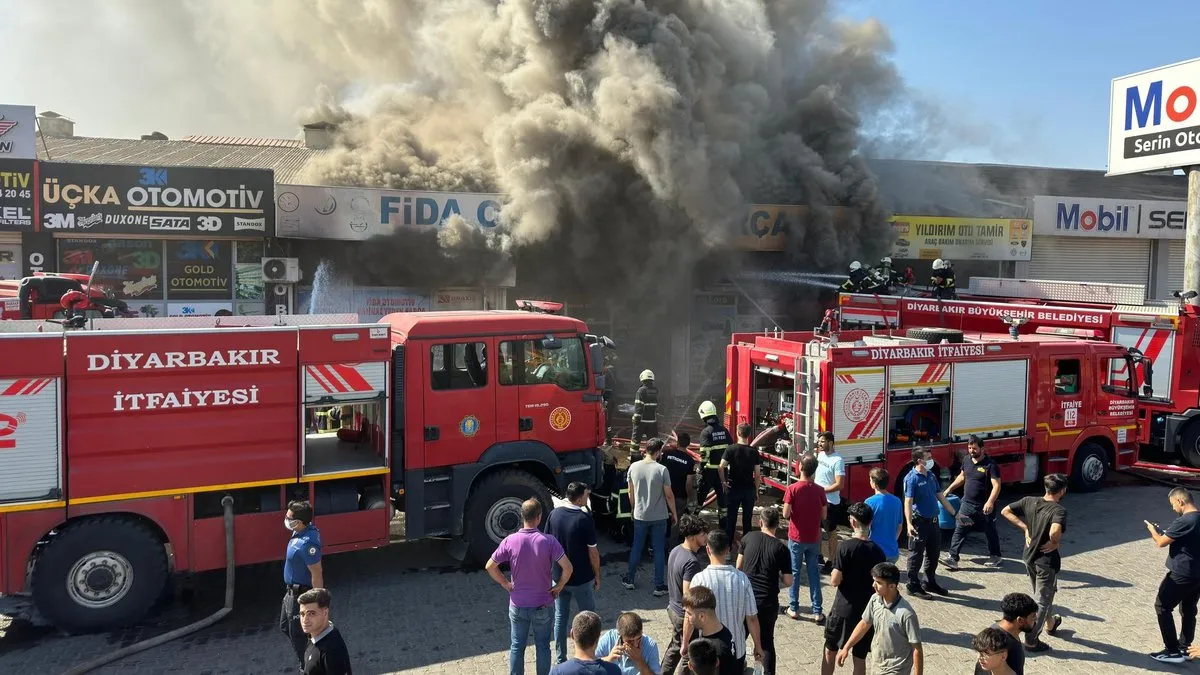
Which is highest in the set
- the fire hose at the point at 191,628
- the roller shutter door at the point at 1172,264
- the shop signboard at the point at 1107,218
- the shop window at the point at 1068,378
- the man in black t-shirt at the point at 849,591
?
the shop signboard at the point at 1107,218

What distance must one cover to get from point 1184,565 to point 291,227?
1497 centimetres

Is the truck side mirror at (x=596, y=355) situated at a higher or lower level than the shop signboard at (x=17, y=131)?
lower

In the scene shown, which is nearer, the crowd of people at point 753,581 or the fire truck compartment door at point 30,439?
the crowd of people at point 753,581

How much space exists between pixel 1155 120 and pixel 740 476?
14.6m

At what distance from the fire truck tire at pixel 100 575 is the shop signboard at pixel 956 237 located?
18296mm

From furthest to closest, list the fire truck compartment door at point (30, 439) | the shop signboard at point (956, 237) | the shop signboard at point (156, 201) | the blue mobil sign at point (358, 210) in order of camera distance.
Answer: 1. the shop signboard at point (956, 237)
2. the blue mobil sign at point (358, 210)
3. the shop signboard at point (156, 201)
4. the fire truck compartment door at point (30, 439)

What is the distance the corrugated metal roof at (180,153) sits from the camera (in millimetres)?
21859

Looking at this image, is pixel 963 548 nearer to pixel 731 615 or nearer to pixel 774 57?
pixel 731 615

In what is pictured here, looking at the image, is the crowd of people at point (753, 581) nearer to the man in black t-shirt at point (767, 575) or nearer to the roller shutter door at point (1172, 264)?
the man in black t-shirt at point (767, 575)

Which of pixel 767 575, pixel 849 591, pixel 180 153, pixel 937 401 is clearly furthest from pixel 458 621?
pixel 180 153

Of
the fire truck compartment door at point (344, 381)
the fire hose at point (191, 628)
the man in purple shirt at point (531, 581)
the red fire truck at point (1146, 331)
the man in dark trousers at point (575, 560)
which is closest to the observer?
the man in purple shirt at point (531, 581)

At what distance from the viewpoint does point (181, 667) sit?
616 centimetres

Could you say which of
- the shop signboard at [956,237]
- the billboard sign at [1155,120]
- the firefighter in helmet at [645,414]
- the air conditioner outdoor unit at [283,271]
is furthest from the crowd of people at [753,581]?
the shop signboard at [956,237]

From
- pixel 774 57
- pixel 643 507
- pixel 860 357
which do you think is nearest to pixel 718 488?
pixel 643 507
